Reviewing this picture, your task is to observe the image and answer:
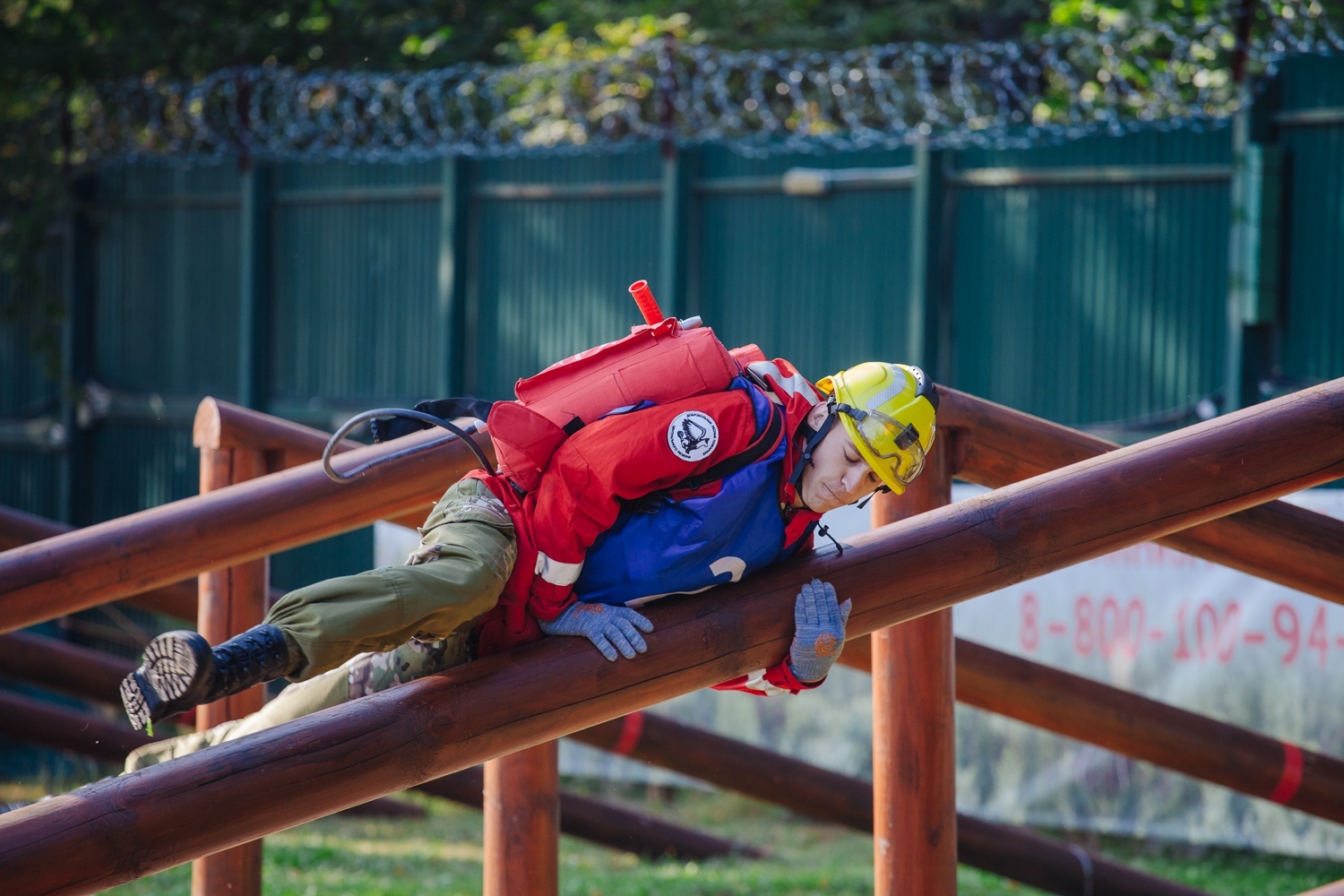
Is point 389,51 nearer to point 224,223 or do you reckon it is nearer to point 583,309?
point 224,223

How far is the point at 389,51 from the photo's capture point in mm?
9977

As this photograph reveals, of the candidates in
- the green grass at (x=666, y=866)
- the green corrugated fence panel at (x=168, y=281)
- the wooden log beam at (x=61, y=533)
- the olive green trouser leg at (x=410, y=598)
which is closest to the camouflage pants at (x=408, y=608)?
the olive green trouser leg at (x=410, y=598)

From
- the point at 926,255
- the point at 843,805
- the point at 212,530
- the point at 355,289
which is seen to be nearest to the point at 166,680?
the point at 212,530

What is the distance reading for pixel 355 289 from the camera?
8203 millimetres

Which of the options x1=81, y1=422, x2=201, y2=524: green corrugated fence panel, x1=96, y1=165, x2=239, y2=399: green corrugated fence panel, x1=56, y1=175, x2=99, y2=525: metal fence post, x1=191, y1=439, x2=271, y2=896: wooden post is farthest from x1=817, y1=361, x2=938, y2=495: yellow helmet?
x1=56, y1=175, x2=99, y2=525: metal fence post

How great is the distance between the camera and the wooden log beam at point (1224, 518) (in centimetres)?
288

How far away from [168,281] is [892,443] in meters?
7.37

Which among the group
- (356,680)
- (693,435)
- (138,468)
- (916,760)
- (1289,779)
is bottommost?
(138,468)

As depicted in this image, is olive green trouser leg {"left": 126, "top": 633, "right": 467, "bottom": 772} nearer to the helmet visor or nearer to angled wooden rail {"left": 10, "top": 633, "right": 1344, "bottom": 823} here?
the helmet visor

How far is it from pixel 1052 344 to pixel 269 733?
519 cm

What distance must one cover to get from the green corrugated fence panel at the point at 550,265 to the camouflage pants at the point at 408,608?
4905 millimetres

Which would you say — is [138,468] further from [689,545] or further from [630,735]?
[689,545]

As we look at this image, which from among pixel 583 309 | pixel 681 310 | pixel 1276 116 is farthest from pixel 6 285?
pixel 1276 116

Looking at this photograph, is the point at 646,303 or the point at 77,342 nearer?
the point at 646,303
